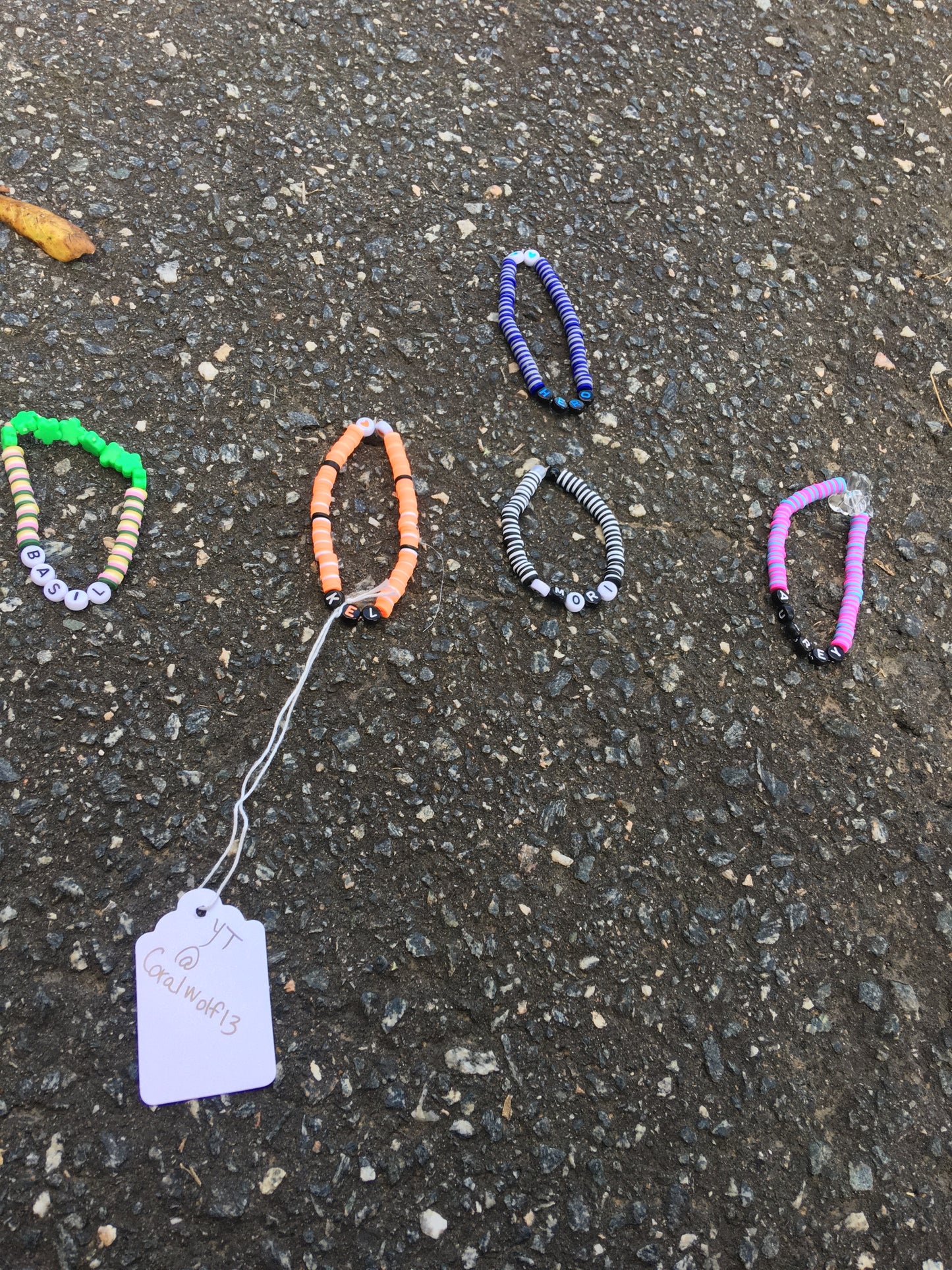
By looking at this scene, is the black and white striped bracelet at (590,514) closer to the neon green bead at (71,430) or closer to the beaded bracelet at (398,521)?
the beaded bracelet at (398,521)

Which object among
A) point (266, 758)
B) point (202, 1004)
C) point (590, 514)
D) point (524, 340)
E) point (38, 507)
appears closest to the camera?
point (202, 1004)

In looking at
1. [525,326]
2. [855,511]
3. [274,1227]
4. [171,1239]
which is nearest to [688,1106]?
[274,1227]

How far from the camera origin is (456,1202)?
73.7 inches

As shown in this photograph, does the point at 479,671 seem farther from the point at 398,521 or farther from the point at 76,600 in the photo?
the point at 76,600

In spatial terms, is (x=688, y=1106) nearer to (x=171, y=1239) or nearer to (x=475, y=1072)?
(x=475, y=1072)

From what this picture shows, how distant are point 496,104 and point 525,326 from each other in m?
1.01

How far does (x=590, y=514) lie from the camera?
2.67m

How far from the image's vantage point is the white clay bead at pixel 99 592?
2.28 metres

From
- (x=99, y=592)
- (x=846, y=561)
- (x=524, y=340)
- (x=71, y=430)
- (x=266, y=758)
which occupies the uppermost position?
(x=524, y=340)

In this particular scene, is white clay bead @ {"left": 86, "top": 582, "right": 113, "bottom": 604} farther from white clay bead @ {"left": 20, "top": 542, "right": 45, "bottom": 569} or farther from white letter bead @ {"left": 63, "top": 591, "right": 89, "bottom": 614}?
white clay bead @ {"left": 20, "top": 542, "right": 45, "bottom": 569}

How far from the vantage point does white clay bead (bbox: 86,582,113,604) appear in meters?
2.28

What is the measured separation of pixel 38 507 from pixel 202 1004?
1.34 metres

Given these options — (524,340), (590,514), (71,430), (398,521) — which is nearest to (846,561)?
(590,514)

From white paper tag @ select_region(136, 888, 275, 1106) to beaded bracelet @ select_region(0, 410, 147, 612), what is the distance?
82cm
